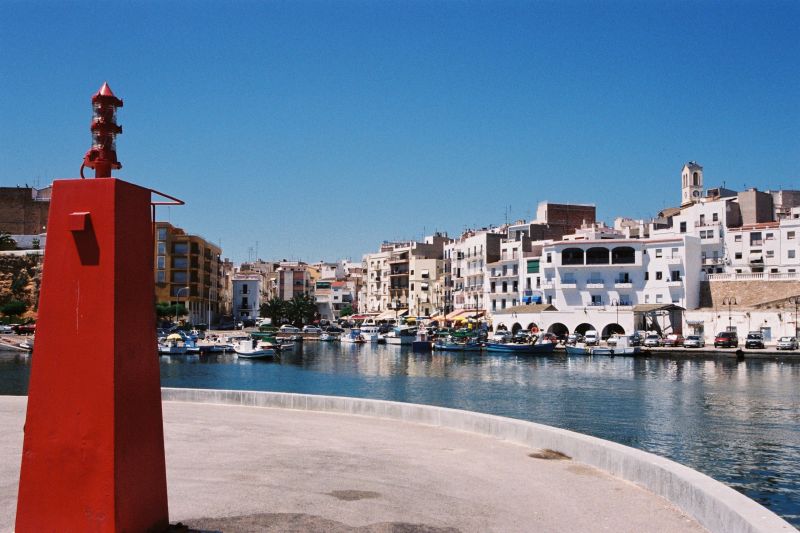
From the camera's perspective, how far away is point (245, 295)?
423ft

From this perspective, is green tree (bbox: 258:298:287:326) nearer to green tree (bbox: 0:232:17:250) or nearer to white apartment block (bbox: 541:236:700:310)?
→ green tree (bbox: 0:232:17:250)

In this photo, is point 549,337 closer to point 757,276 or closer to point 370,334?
point 757,276

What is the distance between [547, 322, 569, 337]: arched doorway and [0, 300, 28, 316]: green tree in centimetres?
6190

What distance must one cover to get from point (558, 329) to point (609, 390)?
40144 millimetres

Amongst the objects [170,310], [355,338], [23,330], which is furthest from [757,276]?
[23,330]

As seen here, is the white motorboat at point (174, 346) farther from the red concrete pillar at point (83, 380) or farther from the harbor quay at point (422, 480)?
the red concrete pillar at point (83, 380)

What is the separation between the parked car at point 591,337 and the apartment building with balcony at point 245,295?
218 feet

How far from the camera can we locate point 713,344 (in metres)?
69.9

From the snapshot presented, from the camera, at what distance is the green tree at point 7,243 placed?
109000 millimetres

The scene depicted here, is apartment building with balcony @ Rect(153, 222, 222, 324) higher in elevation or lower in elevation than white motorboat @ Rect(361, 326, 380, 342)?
higher

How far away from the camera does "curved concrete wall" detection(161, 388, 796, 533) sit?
243 inches

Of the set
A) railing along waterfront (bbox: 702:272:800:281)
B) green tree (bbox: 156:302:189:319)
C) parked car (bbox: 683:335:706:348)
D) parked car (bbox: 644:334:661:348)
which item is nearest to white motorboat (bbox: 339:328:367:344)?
green tree (bbox: 156:302:189:319)

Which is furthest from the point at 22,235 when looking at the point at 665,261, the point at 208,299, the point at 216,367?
the point at 665,261

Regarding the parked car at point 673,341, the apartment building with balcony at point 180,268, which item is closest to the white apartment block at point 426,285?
the apartment building with balcony at point 180,268
